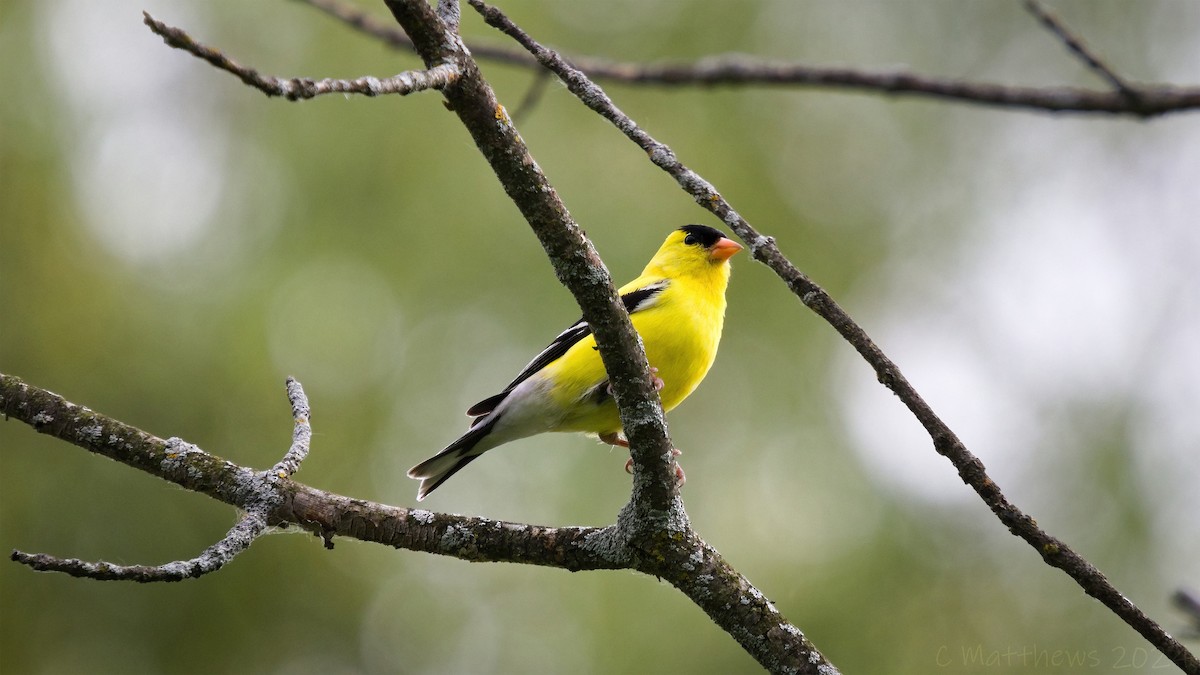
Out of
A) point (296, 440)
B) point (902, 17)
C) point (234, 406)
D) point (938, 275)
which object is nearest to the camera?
point (296, 440)

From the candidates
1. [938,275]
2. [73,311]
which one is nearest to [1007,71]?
[938,275]

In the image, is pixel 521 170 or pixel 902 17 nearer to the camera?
pixel 521 170

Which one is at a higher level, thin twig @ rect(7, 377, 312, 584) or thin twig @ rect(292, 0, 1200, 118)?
thin twig @ rect(292, 0, 1200, 118)

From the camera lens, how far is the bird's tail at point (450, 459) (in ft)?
15.5

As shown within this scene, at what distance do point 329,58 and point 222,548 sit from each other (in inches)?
300

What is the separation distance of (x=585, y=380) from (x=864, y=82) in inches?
67.8

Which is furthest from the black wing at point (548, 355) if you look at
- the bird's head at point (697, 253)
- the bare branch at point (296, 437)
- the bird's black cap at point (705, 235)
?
the bare branch at point (296, 437)

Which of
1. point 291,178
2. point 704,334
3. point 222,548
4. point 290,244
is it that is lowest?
point 222,548

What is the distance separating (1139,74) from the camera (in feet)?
32.8

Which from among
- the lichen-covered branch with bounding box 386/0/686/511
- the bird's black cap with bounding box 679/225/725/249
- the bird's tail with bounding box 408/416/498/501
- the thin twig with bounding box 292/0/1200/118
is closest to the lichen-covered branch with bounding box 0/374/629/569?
the lichen-covered branch with bounding box 386/0/686/511

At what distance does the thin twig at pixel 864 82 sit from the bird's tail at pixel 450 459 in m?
1.71

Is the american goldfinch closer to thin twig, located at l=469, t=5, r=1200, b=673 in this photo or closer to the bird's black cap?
the bird's black cap

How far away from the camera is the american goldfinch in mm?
4559

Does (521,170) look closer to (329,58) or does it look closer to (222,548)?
(222,548)
